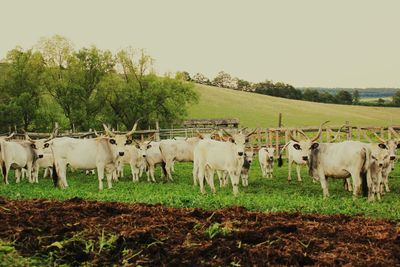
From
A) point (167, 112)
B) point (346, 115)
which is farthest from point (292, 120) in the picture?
point (167, 112)

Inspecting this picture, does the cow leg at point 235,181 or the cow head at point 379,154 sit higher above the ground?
the cow head at point 379,154

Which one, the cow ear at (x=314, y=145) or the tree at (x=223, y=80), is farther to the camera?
the tree at (x=223, y=80)

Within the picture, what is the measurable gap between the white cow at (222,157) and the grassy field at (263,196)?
715 millimetres

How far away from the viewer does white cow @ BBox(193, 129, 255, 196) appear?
17031 mm

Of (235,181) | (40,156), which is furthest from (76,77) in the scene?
(235,181)

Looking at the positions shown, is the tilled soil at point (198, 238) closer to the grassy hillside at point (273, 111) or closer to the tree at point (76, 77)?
the tree at point (76, 77)

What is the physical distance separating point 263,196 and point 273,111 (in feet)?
256

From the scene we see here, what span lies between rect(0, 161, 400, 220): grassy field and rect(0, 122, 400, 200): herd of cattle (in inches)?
22.9

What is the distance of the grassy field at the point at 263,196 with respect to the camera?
12.2 meters

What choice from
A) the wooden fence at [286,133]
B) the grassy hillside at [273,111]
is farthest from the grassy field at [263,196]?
the grassy hillside at [273,111]

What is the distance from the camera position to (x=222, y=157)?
56.7 ft

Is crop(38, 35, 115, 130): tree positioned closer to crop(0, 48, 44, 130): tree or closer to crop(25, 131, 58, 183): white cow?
crop(0, 48, 44, 130): tree

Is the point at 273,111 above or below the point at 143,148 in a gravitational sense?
below

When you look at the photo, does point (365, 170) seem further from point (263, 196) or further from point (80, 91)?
point (80, 91)
